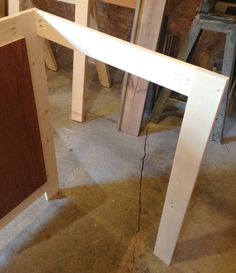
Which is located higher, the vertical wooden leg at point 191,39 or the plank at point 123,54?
the plank at point 123,54

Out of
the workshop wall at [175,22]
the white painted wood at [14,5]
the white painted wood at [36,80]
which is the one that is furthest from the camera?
the workshop wall at [175,22]

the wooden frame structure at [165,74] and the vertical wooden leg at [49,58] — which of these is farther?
the vertical wooden leg at [49,58]

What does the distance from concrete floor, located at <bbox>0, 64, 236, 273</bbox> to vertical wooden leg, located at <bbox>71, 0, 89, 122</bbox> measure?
9cm

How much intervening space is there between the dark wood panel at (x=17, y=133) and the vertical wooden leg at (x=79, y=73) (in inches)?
27.4

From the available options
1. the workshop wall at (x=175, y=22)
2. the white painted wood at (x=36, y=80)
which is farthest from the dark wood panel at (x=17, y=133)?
the workshop wall at (x=175, y=22)

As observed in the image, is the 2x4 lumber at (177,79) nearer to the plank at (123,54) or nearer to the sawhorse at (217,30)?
the plank at (123,54)

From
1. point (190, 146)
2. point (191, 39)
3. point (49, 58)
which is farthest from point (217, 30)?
point (49, 58)

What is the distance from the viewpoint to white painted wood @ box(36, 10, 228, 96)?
28.1 inches

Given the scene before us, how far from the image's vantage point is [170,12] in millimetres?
1887

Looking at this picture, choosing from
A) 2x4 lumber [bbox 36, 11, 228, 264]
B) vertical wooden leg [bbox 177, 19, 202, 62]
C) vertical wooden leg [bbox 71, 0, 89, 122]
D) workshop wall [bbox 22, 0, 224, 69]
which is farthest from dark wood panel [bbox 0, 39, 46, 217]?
workshop wall [bbox 22, 0, 224, 69]

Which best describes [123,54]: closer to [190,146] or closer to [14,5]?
[190,146]

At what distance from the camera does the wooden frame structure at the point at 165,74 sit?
695 millimetres

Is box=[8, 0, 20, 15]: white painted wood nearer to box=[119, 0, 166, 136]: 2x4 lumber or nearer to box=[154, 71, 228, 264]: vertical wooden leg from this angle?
box=[119, 0, 166, 136]: 2x4 lumber

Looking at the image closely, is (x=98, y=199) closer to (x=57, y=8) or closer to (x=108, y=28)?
(x=108, y=28)
